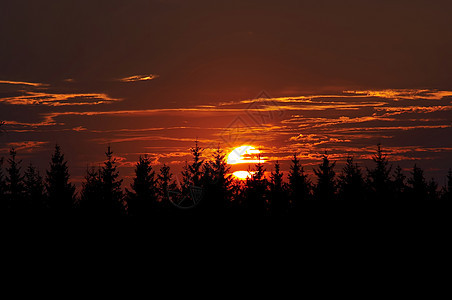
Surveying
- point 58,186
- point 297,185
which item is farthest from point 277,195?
point 58,186

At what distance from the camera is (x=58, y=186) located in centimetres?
7744

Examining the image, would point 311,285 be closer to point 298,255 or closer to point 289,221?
point 298,255

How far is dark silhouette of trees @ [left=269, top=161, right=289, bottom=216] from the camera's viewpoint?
233 feet

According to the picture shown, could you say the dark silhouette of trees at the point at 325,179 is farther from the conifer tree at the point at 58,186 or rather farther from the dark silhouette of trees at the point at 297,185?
the conifer tree at the point at 58,186

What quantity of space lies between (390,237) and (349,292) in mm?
16547

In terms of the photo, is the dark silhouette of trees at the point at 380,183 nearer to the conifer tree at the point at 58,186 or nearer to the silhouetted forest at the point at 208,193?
the silhouetted forest at the point at 208,193

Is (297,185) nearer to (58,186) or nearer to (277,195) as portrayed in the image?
(277,195)

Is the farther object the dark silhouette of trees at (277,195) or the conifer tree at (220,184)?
the dark silhouette of trees at (277,195)

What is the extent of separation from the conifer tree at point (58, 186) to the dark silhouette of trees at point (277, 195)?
22.9 meters

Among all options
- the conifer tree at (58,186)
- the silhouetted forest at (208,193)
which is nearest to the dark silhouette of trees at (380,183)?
the silhouetted forest at (208,193)

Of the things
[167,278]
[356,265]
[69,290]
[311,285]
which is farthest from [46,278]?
[356,265]

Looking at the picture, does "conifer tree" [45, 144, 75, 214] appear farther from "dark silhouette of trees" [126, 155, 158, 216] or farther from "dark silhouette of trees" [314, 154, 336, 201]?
"dark silhouette of trees" [314, 154, 336, 201]

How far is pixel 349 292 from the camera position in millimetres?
30578

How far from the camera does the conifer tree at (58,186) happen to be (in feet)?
218
